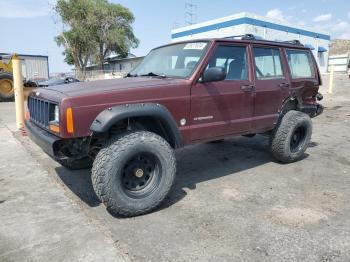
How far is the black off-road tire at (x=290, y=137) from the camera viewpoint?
5.20m

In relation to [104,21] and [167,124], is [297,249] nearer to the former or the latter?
[167,124]

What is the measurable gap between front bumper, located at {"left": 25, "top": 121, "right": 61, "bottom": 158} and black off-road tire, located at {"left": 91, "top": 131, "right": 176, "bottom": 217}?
1.41ft

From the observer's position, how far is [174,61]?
443 centimetres

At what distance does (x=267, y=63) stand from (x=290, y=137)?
1184 mm

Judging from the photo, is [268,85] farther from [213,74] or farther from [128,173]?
[128,173]

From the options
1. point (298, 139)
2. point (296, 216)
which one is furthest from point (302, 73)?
point (296, 216)

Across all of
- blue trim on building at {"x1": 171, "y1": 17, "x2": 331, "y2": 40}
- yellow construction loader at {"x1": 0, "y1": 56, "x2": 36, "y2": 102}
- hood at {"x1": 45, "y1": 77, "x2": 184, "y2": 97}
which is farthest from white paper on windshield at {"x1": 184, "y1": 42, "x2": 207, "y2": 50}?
blue trim on building at {"x1": 171, "y1": 17, "x2": 331, "y2": 40}

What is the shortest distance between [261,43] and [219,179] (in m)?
2.05

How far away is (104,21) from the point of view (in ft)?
146

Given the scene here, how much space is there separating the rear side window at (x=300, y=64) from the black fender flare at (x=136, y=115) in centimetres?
261

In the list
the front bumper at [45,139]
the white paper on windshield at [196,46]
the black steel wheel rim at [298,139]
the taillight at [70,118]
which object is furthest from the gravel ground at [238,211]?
the white paper on windshield at [196,46]

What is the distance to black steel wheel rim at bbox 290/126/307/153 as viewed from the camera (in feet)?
18.1

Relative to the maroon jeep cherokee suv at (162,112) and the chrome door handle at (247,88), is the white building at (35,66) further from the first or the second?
the chrome door handle at (247,88)

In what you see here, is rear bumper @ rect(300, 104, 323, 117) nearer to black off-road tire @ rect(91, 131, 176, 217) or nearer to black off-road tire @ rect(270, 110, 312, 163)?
black off-road tire @ rect(270, 110, 312, 163)
